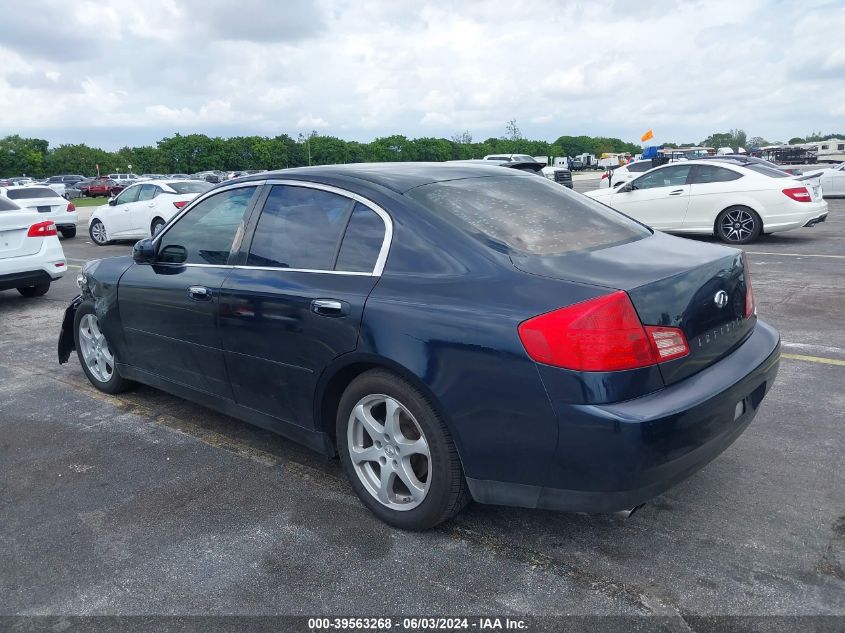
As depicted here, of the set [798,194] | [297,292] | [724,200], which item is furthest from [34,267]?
[798,194]

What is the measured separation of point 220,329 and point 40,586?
1.44 m

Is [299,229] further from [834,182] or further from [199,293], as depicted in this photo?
[834,182]

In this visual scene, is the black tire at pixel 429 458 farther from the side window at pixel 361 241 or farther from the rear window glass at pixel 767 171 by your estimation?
the rear window glass at pixel 767 171

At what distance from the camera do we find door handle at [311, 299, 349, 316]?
10.3 feet

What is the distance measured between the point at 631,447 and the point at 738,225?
10.9 meters

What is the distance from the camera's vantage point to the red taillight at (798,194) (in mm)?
11820

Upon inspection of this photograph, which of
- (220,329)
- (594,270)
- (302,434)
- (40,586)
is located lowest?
(40,586)

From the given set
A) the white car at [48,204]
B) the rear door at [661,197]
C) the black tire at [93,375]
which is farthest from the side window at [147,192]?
the black tire at [93,375]

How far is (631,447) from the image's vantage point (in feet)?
8.22

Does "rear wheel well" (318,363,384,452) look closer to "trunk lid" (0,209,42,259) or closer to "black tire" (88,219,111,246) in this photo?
"trunk lid" (0,209,42,259)

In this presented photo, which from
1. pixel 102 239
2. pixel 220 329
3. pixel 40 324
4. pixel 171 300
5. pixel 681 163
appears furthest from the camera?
pixel 102 239

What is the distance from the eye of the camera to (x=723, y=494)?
3389 millimetres

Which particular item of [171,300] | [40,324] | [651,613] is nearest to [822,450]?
[651,613]

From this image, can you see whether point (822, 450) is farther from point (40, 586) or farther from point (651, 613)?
point (40, 586)
